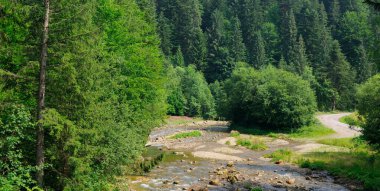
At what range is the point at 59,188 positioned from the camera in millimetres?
17266

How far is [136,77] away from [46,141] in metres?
14.4

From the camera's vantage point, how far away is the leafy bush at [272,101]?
57.7 m

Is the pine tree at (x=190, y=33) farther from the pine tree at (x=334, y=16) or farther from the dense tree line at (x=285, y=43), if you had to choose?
the pine tree at (x=334, y=16)

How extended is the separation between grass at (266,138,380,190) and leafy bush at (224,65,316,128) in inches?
516

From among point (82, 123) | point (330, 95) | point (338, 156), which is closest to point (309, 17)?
point (330, 95)

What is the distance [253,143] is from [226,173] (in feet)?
60.9

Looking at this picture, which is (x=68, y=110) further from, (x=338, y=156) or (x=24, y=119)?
(x=338, y=156)

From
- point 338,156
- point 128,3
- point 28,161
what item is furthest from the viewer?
point 338,156

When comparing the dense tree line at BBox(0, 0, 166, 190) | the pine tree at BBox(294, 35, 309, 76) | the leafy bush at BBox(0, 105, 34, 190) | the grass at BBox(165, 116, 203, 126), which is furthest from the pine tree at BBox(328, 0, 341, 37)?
the leafy bush at BBox(0, 105, 34, 190)

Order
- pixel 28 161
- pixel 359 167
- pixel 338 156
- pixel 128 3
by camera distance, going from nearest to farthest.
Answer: pixel 28 161
pixel 359 167
pixel 128 3
pixel 338 156

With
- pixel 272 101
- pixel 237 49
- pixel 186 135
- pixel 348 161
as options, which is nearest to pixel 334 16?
pixel 237 49

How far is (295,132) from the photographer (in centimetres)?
5756

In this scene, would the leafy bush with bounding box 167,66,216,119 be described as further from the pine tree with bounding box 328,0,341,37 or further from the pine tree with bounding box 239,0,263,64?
the pine tree with bounding box 328,0,341,37

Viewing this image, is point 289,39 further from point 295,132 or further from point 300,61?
point 295,132
